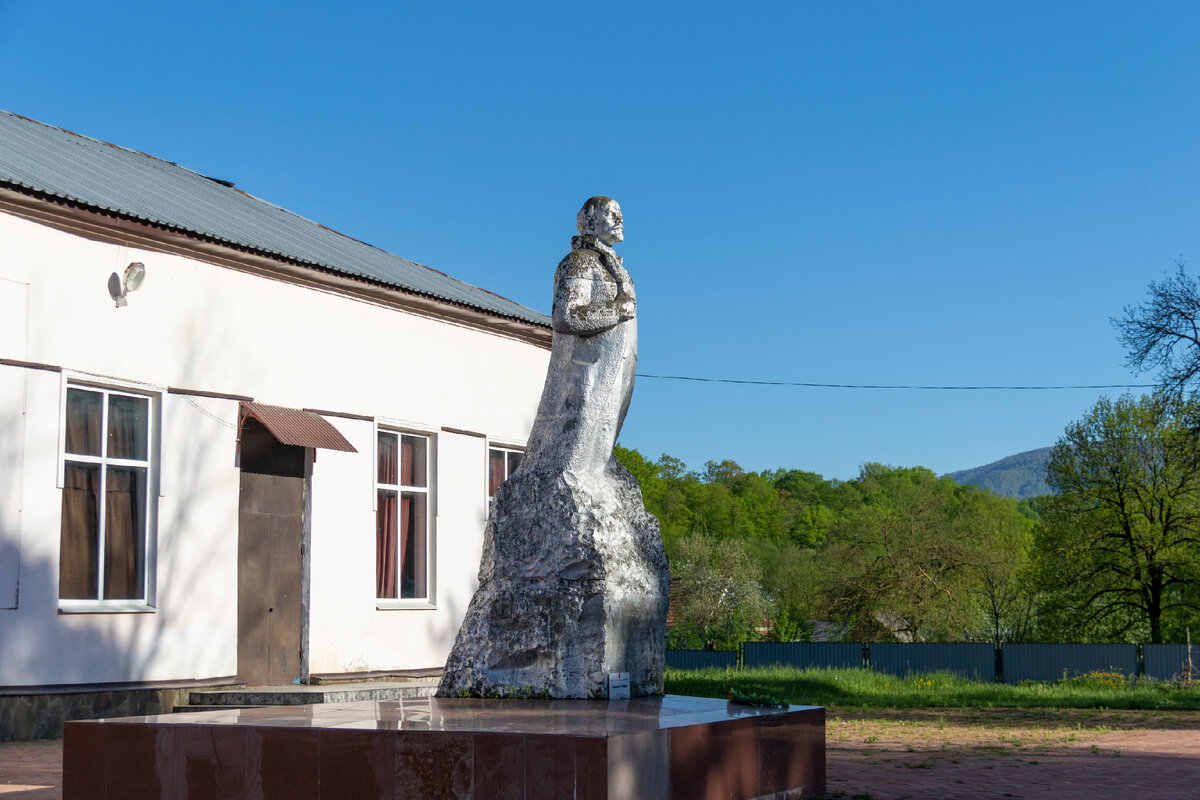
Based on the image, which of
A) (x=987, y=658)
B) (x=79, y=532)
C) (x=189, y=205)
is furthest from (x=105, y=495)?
(x=987, y=658)

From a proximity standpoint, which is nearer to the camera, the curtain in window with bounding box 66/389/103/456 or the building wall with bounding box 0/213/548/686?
the building wall with bounding box 0/213/548/686

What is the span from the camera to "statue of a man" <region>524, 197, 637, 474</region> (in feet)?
28.3

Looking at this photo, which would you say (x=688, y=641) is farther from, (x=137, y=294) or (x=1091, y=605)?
(x=137, y=294)

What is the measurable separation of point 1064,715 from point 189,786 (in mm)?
14140

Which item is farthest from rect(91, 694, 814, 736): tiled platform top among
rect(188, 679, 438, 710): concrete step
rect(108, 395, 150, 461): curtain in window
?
rect(108, 395, 150, 461): curtain in window

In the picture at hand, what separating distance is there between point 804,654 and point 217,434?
21.8 meters

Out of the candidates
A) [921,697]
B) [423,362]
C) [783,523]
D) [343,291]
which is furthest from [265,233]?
[783,523]

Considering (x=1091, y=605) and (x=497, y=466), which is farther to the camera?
(x=1091, y=605)

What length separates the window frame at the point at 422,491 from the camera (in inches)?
644

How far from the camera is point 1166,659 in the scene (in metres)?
26.2

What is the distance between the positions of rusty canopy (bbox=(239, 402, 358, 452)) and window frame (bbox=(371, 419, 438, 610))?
1.09m

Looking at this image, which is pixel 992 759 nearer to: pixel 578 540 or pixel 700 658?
pixel 578 540

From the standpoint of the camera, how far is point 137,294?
518 inches

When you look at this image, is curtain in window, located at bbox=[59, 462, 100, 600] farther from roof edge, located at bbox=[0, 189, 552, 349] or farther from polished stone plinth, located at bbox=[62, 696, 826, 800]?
polished stone plinth, located at bbox=[62, 696, 826, 800]
